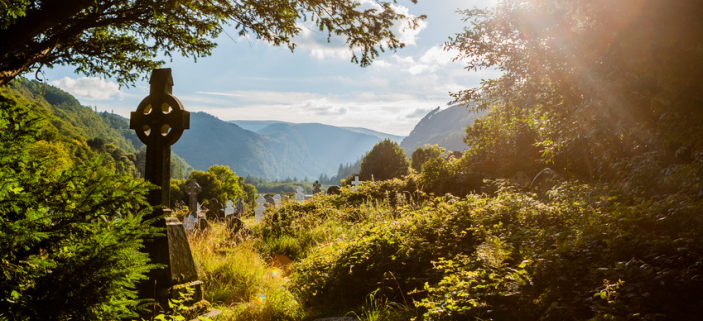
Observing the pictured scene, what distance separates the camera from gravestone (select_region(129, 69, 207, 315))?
3.58 metres

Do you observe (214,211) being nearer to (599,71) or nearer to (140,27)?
(140,27)

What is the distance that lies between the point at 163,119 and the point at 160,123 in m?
0.05

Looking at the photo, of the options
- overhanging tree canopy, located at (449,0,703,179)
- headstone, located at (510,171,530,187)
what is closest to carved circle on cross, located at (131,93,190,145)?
overhanging tree canopy, located at (449,0,703,179)

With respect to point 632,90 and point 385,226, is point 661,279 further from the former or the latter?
point 632,90

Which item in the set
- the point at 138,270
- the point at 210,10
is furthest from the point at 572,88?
the point at 138,270

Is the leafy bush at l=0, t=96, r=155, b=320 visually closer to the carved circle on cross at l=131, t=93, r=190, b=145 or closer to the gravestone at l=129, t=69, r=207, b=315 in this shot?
the gravestone at l=129, t=69, r=207, b=315

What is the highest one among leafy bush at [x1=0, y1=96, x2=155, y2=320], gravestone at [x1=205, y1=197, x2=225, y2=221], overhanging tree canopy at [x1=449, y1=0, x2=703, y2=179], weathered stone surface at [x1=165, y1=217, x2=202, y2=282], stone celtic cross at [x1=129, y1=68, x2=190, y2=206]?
overhanging tree canopy at [x1=449, y1=0, x2=703, y2=179]

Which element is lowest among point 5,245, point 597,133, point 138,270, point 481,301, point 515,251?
point 481,301

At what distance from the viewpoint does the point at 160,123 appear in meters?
4.00

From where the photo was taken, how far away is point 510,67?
7203 millimetres

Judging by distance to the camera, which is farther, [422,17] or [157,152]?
[422,17]

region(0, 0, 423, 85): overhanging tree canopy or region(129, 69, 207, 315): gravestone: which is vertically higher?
region(0, 0, 423, 85): overhanging tree canopy

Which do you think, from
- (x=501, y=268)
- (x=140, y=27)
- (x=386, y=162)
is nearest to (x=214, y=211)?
(x=140, y=27)

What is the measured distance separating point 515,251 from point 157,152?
382 cm
